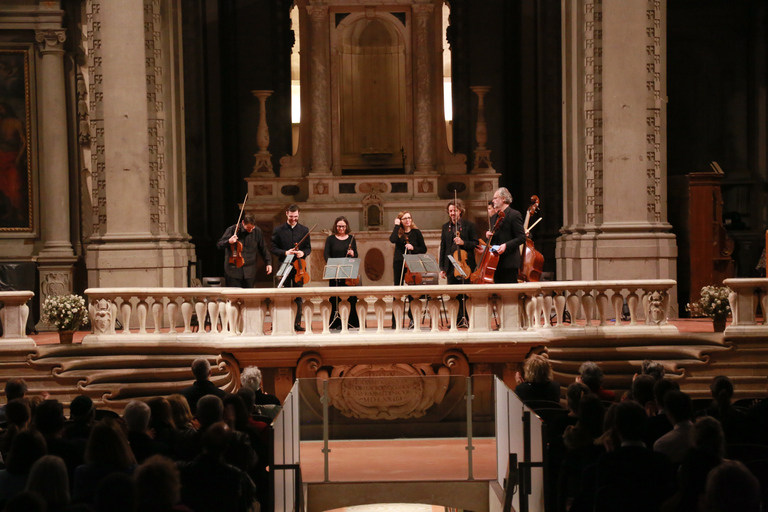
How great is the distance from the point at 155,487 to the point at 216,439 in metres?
0.86

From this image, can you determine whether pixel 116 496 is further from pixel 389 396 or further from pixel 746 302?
pixel 746 302

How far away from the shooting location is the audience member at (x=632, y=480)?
4.50 m

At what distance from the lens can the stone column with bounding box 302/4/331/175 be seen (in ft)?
55.4

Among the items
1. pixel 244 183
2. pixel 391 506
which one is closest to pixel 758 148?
pixel 244 183

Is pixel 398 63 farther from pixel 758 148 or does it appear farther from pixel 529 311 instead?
pixel 529 311

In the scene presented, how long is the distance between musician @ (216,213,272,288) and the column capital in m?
5.29

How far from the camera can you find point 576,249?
559 inches

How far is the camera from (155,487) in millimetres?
3867

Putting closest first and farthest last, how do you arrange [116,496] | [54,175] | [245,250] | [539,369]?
[116,496]
[539,369]
[245,250]
[54,175]

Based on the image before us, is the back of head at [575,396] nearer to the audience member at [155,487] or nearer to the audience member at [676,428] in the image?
the audience member at [676,428]

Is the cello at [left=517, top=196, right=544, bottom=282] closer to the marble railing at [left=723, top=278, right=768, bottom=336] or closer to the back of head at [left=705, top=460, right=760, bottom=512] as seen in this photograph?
the marble railing at [left=723, top=278, right=768, bottom=336]

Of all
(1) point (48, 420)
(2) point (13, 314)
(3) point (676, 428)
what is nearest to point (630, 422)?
(3) point (676, 428)

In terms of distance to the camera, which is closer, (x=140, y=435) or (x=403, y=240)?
(x=140, y=435)

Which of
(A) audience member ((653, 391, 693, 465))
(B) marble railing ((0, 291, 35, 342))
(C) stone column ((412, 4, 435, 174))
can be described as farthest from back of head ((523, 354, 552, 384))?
(C) stone column ((412, 4, 435, 174))
